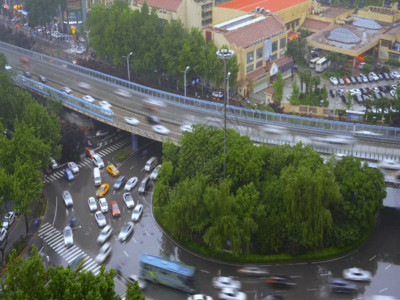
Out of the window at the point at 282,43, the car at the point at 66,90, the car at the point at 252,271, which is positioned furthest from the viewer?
the window at the point at 282,43

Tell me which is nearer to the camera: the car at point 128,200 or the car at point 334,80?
the car at point 128,200

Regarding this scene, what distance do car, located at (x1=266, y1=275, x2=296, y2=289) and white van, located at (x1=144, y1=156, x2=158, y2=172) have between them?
2201cm

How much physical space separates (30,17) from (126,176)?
182 feet

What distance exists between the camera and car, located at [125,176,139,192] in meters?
56.0

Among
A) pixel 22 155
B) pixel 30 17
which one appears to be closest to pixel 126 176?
pixel 22 155

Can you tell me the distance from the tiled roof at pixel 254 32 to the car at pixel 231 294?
4353 cm

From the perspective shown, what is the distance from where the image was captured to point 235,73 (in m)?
72.8

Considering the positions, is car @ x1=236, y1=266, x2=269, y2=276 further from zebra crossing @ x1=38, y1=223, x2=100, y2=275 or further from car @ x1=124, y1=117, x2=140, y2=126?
car @ x1=124, y1=117, x2=140, y2=126

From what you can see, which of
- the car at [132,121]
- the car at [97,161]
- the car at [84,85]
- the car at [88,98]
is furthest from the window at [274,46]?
the car at [97,161]

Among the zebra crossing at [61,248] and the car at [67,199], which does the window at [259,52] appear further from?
the zebra crossing at [61,248]

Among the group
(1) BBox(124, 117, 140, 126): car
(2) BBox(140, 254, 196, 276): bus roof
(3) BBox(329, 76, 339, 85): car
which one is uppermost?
(1) BBox(124, 117, 140, 126): car

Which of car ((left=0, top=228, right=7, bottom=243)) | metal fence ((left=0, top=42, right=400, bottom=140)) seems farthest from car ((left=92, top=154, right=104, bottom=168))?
car ((left=0, top=228, right=7, bottom=243))

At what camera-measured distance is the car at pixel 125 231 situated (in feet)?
159

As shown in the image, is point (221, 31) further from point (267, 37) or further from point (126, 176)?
point (126, 176)
